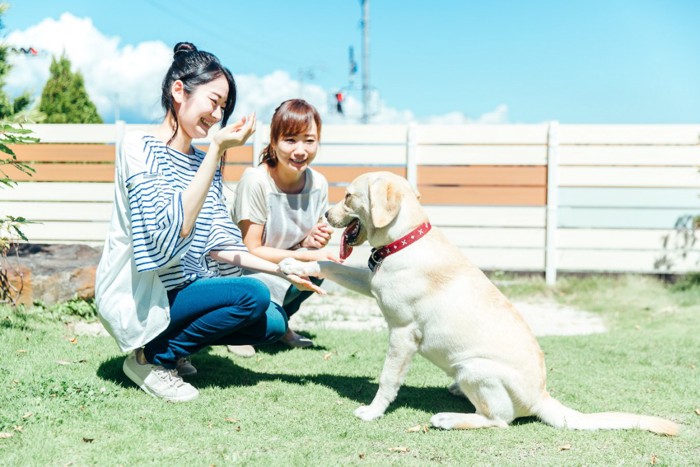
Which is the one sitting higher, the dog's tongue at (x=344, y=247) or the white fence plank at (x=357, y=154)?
the white fence plank at (x=357, y=154)

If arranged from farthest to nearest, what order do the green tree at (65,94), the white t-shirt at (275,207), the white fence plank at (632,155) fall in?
1. the green tree at (65,94)
2. the white fence plank at (632,155)
3. the white t-shirt at (275,207)

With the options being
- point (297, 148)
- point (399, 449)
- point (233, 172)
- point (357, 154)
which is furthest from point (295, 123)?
point (233, 172)

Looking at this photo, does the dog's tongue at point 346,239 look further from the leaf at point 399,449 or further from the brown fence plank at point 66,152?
the brown fence plank at point 66,152

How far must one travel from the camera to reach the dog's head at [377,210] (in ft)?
10.9

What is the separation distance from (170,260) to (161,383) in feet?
2.45

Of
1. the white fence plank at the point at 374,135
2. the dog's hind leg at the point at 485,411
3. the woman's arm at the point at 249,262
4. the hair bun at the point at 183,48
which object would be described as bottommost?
the dog's hind leg at the point at 485,411

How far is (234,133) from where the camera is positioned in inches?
130

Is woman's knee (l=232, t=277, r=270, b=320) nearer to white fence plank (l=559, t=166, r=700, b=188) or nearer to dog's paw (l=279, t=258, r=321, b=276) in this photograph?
dog's paw (l=279, t=258, r=321, b=276)

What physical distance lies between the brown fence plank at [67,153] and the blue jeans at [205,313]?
6.78 m

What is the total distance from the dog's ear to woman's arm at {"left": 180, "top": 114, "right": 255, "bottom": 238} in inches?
27.7

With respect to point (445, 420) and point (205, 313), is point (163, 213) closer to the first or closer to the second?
point (205, 313)

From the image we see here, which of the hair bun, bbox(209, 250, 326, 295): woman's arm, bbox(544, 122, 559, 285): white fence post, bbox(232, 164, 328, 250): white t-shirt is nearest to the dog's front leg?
bbox(209, 250, 326, 295): woman's arm

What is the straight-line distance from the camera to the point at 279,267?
387 cm

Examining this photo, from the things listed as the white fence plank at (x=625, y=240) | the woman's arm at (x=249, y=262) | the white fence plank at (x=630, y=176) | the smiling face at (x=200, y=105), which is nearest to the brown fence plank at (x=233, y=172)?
the white fence plank at (x=630, y=176)
